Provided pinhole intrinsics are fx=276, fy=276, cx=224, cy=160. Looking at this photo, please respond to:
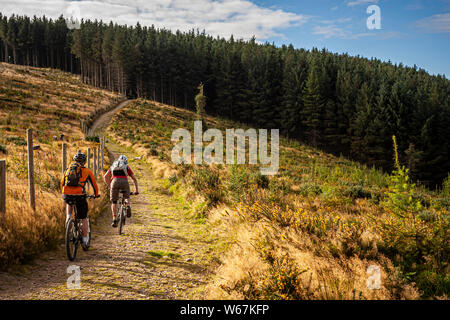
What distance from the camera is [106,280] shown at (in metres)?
4.92

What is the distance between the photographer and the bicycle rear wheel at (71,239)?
17.9ft

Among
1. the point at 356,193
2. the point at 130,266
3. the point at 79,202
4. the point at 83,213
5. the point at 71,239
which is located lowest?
the point at 130,266

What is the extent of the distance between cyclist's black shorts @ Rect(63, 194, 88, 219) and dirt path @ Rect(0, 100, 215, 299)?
0.93 metres

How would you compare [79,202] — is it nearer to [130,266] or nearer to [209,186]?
[130,266]

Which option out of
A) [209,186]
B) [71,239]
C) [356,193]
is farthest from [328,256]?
[356,193]

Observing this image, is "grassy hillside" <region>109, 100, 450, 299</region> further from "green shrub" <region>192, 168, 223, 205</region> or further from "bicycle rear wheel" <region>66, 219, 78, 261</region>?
"bicycle rear wheel" <region>66, 219, 78, 261</region>

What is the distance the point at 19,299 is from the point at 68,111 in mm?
43771

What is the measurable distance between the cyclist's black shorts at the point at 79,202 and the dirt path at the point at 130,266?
927 mm

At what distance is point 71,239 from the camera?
18.9ft

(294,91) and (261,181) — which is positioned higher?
(294,91)

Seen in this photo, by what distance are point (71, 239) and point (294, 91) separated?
6778 cm

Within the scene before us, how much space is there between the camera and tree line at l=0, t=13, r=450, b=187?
5469cm
